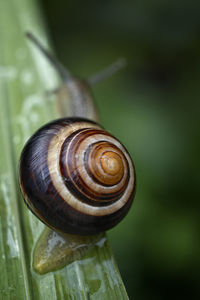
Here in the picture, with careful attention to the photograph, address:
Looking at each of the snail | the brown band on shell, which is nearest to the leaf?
the snail

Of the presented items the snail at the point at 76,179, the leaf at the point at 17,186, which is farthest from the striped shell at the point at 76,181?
the leaf at the point at 17,186

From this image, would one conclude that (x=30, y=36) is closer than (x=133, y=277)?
No

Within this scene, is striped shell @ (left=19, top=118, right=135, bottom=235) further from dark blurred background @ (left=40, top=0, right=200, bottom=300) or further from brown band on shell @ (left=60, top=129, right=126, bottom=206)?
dark blurred background @ (left=40, top=0, right=200, bottom=300)

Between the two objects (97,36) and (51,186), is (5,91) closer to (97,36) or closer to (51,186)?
(51,186)

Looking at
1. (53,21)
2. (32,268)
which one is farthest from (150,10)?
(32,268)

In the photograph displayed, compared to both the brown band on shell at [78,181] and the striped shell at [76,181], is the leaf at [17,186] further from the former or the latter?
the brown band on shell at [78,181]

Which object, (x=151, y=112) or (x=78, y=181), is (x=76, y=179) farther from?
(x=151, y=112)

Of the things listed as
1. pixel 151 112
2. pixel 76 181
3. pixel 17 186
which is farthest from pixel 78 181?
pixel 151 112
